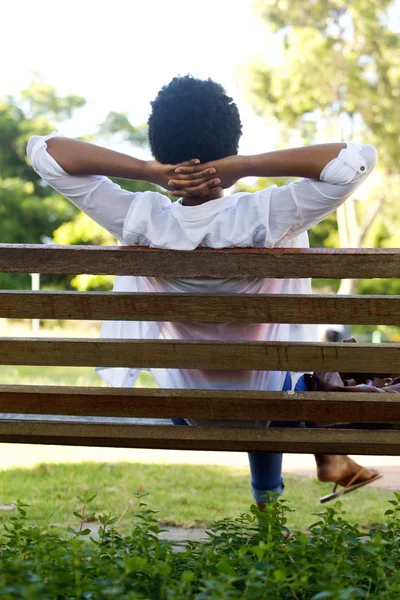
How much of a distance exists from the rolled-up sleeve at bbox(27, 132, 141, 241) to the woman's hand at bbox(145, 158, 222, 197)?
0.10 m

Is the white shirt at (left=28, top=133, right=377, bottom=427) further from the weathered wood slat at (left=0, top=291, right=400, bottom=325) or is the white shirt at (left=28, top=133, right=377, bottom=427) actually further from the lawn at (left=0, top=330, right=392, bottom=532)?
the lawn at (left=0, top=330, right=392, bottom=532)

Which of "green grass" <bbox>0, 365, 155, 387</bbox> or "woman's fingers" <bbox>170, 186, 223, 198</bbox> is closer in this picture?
"woman's fingers" <bbox>170, 186, 223, 198</bbox>

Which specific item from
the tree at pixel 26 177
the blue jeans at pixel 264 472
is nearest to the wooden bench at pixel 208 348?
the blue jeans at pixel 264 472

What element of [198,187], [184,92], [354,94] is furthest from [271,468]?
[354,94]

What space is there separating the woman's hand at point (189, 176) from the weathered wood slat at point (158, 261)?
1.40 feet

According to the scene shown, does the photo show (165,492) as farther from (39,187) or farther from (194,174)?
(39,187)

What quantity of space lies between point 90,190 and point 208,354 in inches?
29.8

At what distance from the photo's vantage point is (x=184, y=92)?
10.0ft

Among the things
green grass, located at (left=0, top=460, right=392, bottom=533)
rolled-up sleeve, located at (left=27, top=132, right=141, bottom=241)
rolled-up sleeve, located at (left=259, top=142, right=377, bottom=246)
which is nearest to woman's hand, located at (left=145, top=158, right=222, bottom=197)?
rolled-up sleeve, located at (left=27, top=132, right=141, bottom=241)

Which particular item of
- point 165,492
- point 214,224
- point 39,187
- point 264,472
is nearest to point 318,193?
point 214,224

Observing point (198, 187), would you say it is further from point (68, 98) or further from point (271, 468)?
point (68, 98)

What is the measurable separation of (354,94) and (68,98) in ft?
52.0

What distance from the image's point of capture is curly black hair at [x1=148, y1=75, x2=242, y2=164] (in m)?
2.98

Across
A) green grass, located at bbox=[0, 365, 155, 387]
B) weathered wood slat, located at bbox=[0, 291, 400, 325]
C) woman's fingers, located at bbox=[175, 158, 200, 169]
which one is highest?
woman's fingers, located at bbox=[175, 158, 200, 169]
